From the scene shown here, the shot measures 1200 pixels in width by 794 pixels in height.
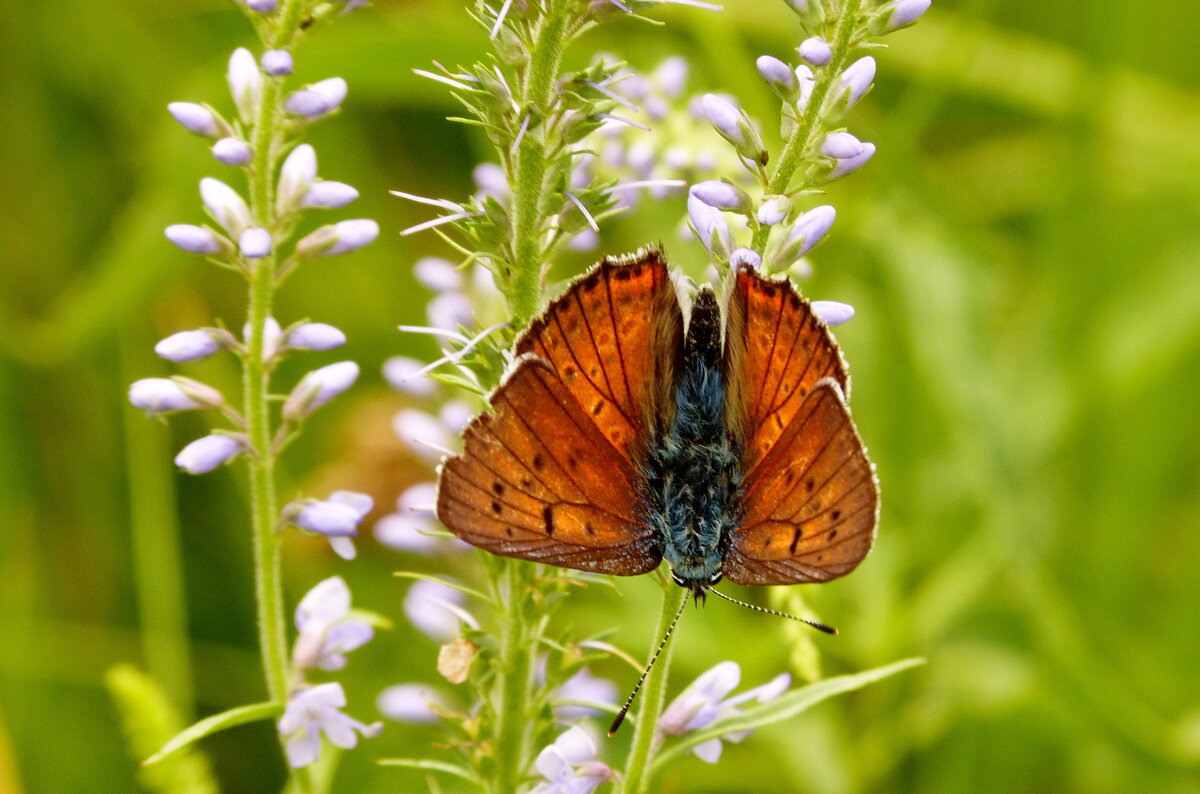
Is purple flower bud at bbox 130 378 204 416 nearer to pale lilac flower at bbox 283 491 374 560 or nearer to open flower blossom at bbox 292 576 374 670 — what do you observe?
A: pale lilac flower at bbox 283 491 374 560

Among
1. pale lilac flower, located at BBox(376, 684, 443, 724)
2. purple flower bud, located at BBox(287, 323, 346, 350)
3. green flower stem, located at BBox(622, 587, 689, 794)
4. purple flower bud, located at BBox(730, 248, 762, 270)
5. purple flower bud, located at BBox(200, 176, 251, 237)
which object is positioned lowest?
pale lilac flower, located at BBox(376, 684, 443, 724)

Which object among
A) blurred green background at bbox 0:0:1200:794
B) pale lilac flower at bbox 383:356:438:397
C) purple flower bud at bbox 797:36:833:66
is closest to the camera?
purple flower bud at bbox 797:36:833:66

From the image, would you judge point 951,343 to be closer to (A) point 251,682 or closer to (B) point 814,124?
(B) point 814,124

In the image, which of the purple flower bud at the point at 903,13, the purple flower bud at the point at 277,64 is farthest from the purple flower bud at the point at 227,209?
the purple flower bud at the point at 903,13

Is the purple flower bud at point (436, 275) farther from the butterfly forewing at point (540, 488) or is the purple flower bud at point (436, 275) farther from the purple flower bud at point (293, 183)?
the butterfly forewing at point (540, 488)

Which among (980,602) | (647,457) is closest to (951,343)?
(980,602)

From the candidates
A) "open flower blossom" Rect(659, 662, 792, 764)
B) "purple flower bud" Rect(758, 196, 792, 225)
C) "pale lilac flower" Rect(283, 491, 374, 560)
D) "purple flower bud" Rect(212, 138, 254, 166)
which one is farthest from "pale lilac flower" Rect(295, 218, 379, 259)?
"open flower blossom" Rect(659, 662, 792, 764)
